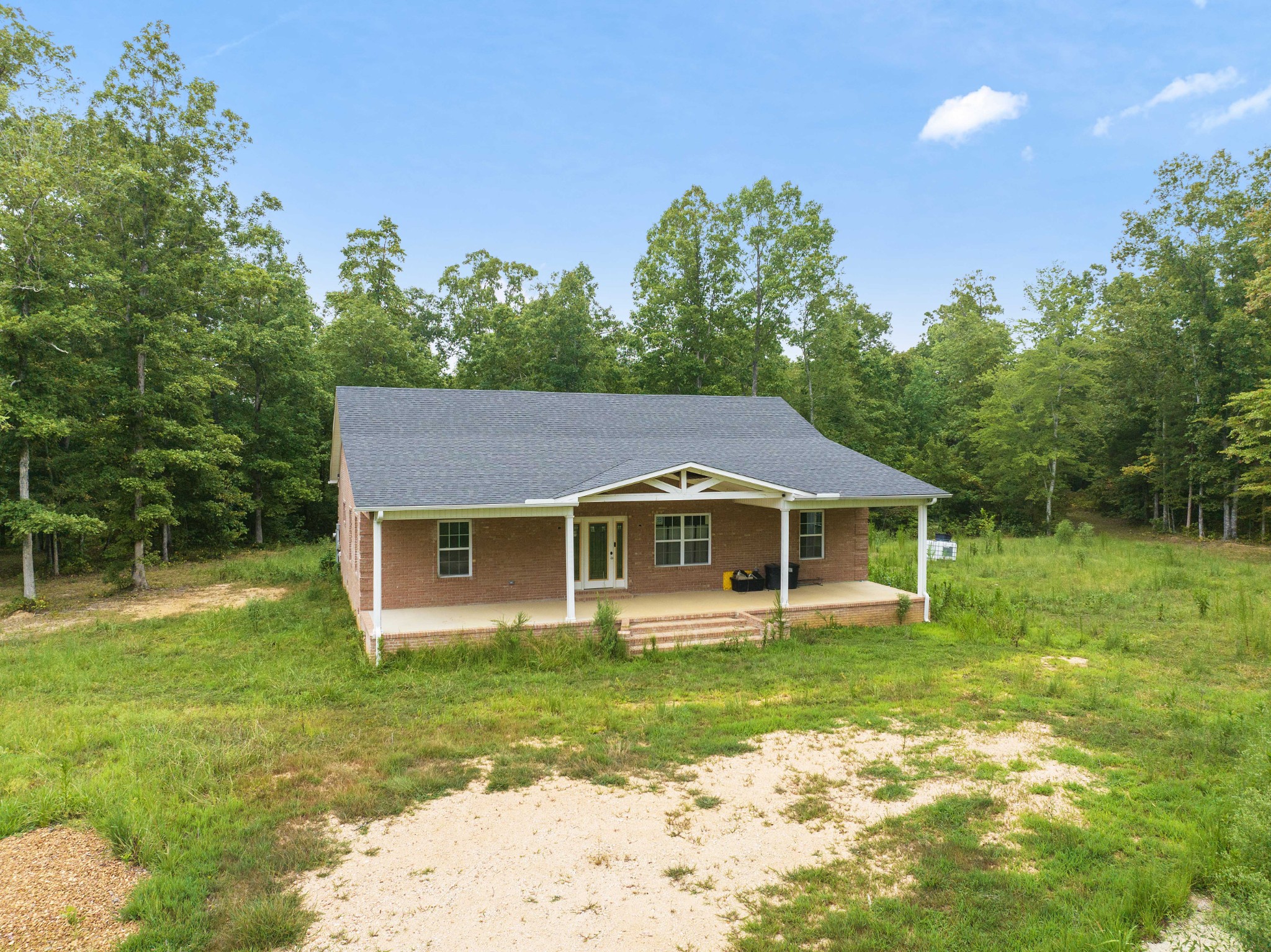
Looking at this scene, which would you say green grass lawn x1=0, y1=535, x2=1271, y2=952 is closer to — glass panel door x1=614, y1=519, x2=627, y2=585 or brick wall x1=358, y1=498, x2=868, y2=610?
brick wall x1=358, y1=498, x2=868, y2=610

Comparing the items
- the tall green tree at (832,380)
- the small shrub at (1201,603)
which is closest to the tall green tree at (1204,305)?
the tall green tree at (832,380)

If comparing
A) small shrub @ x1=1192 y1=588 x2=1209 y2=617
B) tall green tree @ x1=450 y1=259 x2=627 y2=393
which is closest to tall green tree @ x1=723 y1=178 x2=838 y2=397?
tall green tree @ x1=450 y1=259 x2=627 y2=393

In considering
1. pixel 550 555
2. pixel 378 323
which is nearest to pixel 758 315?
pixel 378 323

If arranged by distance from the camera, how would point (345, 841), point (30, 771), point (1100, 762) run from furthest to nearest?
point (1100, 762)
point (30, 771)
point (345, 841)

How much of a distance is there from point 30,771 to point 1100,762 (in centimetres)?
1097

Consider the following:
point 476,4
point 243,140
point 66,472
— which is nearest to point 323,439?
point 66,472

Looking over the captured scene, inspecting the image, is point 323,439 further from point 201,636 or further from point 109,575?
point 201,636

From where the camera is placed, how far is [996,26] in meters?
19.0

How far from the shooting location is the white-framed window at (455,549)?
1433 centimetres

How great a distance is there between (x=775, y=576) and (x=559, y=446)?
5.77 meters

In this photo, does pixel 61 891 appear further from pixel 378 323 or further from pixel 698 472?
pixel 378 323

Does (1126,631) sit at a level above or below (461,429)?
below

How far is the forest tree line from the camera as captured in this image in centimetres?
1717

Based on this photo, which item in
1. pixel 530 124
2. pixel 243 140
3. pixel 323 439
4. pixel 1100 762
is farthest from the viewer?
pixel 323 439
